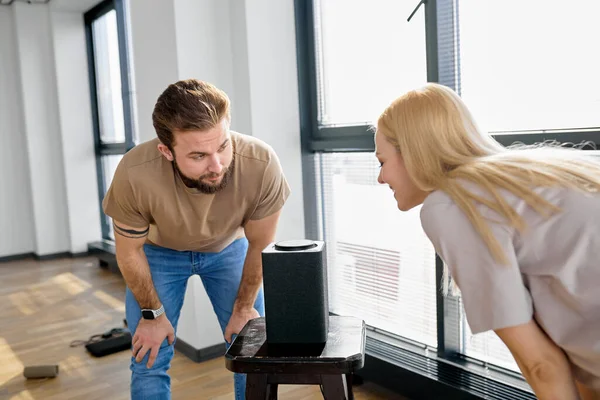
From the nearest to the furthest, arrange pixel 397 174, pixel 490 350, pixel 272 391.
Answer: pixel 397 174, pixel 272 391, pixel 490 350

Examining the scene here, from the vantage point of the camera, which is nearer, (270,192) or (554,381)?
(554,381)

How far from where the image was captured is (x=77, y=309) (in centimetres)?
391

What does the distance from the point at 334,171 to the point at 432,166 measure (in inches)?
66.6

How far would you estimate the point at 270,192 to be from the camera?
1.82m

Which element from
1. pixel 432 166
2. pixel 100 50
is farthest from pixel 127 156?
pixel 100 50

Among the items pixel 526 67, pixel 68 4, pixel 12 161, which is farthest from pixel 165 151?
pixel 12 161

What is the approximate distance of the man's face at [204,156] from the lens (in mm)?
1597

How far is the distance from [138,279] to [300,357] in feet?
2.42

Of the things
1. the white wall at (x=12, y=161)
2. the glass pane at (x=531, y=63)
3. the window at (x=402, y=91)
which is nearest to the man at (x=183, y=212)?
the window at (x=402, y=91)

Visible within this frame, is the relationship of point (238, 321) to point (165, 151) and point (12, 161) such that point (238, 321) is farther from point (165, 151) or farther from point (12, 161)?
point (12, 161)

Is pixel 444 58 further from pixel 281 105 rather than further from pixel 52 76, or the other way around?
pixel 52 76

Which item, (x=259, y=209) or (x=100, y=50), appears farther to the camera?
(x=100, y=50)

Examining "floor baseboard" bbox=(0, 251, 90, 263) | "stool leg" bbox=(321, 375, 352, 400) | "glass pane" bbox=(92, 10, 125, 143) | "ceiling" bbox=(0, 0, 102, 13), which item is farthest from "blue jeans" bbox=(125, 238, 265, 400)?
"floor baseboard" bbox=(0, 251, 90, 263)

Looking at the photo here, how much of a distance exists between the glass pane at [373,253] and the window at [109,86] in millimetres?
2279
